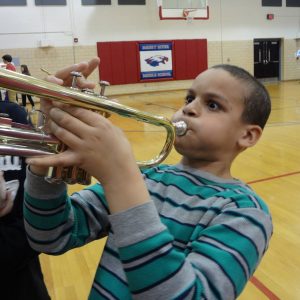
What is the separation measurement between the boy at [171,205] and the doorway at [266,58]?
13.3 metres

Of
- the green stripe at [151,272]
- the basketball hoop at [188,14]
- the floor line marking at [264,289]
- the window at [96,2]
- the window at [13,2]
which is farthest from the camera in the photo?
the basketball hoop at [188,14]

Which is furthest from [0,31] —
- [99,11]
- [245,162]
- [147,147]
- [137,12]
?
[245,162]

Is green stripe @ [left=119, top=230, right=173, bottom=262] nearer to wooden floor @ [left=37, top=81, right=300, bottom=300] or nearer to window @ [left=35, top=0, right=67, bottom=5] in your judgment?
wooden floor @ [left=37, top=81, right=300, bottom=300]

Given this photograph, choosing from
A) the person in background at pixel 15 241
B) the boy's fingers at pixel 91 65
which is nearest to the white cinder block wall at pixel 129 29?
the person in background at pixel 15 241

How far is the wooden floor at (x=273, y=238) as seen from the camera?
1.82m

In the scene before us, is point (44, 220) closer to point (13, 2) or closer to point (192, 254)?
point (192, 254)

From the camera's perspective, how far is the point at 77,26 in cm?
1093

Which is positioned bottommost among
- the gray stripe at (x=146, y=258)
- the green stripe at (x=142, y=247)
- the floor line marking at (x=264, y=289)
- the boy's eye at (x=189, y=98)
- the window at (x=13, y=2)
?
the floor line marking at (x=264, y=289)

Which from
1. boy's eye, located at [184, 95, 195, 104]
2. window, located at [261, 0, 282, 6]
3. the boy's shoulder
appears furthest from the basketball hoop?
the boy's shoulder

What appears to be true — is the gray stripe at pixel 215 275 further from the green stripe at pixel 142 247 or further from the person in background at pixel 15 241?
the person in background at pixel 15 241

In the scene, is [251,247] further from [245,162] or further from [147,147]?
[147,147]

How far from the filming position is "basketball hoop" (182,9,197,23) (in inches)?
461

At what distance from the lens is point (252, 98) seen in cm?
92

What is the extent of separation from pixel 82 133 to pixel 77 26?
1115cm
